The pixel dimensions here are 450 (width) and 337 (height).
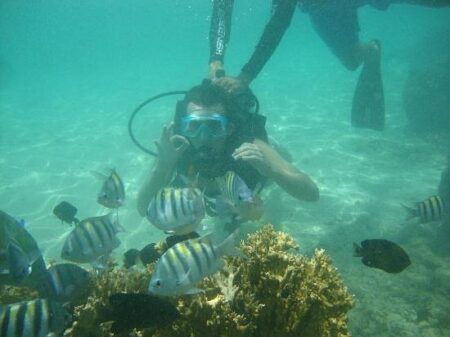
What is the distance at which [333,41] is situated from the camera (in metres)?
11.7

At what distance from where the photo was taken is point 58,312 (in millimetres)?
2781

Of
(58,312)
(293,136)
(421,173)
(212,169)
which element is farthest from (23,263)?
(293,136)

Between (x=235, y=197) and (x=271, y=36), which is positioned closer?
(x=235, y=197)

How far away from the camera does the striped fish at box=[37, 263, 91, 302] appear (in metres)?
3.45

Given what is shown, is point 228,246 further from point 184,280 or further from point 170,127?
point 170,127

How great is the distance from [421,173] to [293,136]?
19.7 ft

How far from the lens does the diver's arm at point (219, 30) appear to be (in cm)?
918

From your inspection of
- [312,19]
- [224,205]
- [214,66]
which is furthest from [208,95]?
[312,19]

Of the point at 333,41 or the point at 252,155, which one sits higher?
the point at 333,41

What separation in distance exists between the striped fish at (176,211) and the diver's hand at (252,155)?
2.47 m

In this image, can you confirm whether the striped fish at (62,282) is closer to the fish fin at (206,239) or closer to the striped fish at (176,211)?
the striped fish at (176,211)

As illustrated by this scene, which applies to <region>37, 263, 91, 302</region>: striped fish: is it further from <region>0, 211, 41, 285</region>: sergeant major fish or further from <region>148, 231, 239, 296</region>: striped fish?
<region>148, 231, 239, 296</region>: striped fish

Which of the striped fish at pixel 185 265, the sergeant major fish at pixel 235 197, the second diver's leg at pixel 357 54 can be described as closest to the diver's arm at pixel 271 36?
the second diver's leg at pixel 357 54

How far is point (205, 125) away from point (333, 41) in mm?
7353
